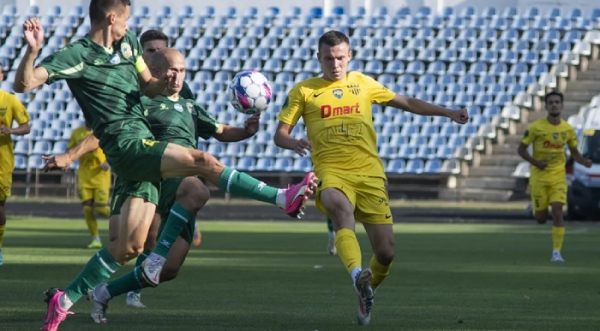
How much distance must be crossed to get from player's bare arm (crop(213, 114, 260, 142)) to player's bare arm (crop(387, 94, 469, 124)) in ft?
3.78

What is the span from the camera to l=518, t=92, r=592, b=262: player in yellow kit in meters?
15.9

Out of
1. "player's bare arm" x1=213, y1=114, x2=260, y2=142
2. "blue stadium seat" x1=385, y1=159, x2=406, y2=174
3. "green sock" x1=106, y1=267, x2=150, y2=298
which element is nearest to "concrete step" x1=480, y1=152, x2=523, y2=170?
"blue stadium seat" x1=385, y1=159, x2=406, y2=174

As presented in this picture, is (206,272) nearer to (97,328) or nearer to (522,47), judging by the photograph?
(97,328)

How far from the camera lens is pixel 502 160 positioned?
33.6 metres

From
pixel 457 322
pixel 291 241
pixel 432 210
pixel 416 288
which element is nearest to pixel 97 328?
pixel 457 322

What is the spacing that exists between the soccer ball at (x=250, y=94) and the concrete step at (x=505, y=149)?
998 inches

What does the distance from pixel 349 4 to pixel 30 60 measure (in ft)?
105

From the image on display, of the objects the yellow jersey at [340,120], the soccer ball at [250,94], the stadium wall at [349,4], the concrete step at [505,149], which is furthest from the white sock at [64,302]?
the stadium wall at [349,4]

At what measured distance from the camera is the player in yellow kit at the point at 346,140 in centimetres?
865

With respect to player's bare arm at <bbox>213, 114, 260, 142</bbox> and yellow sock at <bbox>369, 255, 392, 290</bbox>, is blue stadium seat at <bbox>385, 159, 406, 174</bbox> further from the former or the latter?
player's bare arm at <bbox>213, 114, 260, 142</bbox>

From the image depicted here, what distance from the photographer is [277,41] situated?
121 ft

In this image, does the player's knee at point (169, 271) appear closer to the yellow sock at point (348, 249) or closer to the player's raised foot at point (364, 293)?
the yellow sock at point (348, 249)

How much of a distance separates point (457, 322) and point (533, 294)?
2.53m

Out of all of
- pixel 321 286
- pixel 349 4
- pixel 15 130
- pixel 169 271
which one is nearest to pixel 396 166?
pixel 349 4
